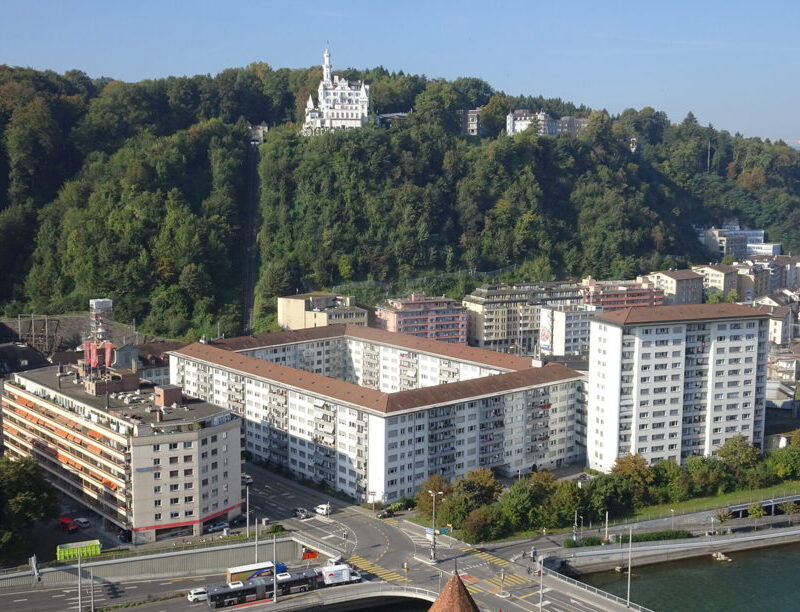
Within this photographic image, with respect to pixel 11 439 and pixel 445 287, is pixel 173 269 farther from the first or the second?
pixel 11 439

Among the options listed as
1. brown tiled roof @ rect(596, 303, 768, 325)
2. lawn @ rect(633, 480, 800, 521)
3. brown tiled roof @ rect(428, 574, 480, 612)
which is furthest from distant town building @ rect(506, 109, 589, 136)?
brown tiled roof @ rect(428, 574, 480, 612)

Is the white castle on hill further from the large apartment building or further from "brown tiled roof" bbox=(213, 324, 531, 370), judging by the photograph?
the large apartment building

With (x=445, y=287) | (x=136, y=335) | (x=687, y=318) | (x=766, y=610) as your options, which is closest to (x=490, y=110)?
(x=445, y=287)

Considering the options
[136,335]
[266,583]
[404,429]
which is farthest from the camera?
[136,335]

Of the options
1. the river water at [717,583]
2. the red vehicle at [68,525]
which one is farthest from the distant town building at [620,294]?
the red vehicle at [68,525]

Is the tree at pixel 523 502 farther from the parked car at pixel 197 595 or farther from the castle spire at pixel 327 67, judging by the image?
the castle spire at pixel 327 67

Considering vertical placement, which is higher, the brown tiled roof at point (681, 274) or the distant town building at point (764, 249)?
the distant town building at point (764, 249)
